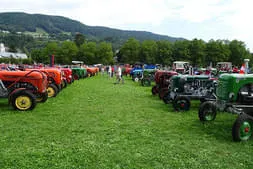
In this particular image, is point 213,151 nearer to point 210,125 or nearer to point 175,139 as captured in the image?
point 175,139

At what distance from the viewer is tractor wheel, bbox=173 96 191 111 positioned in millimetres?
9102

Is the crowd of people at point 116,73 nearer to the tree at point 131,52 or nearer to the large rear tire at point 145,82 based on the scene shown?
the large rear tire at point 145,82

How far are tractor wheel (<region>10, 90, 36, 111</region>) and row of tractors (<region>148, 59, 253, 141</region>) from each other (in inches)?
180

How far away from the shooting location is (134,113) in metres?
8.49

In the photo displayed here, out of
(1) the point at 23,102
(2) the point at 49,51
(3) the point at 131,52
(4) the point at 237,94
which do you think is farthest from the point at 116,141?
(2) the point at 49,51

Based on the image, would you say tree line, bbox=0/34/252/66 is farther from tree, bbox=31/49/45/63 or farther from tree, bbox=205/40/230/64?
tree, bbox=31/49/45/63

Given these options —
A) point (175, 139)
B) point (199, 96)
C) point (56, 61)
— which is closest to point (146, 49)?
point (56, 61)

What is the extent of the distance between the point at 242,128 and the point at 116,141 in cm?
265

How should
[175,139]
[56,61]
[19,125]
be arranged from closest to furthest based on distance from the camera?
[175,139] < [19,125] < [56,61]

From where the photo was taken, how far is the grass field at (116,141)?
4.45 m

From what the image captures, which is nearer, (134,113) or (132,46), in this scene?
(134,113)

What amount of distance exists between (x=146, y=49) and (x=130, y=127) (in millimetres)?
59119

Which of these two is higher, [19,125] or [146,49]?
[146,49]

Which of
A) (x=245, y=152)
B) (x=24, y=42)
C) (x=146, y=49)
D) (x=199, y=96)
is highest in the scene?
(x=24, y=42)
